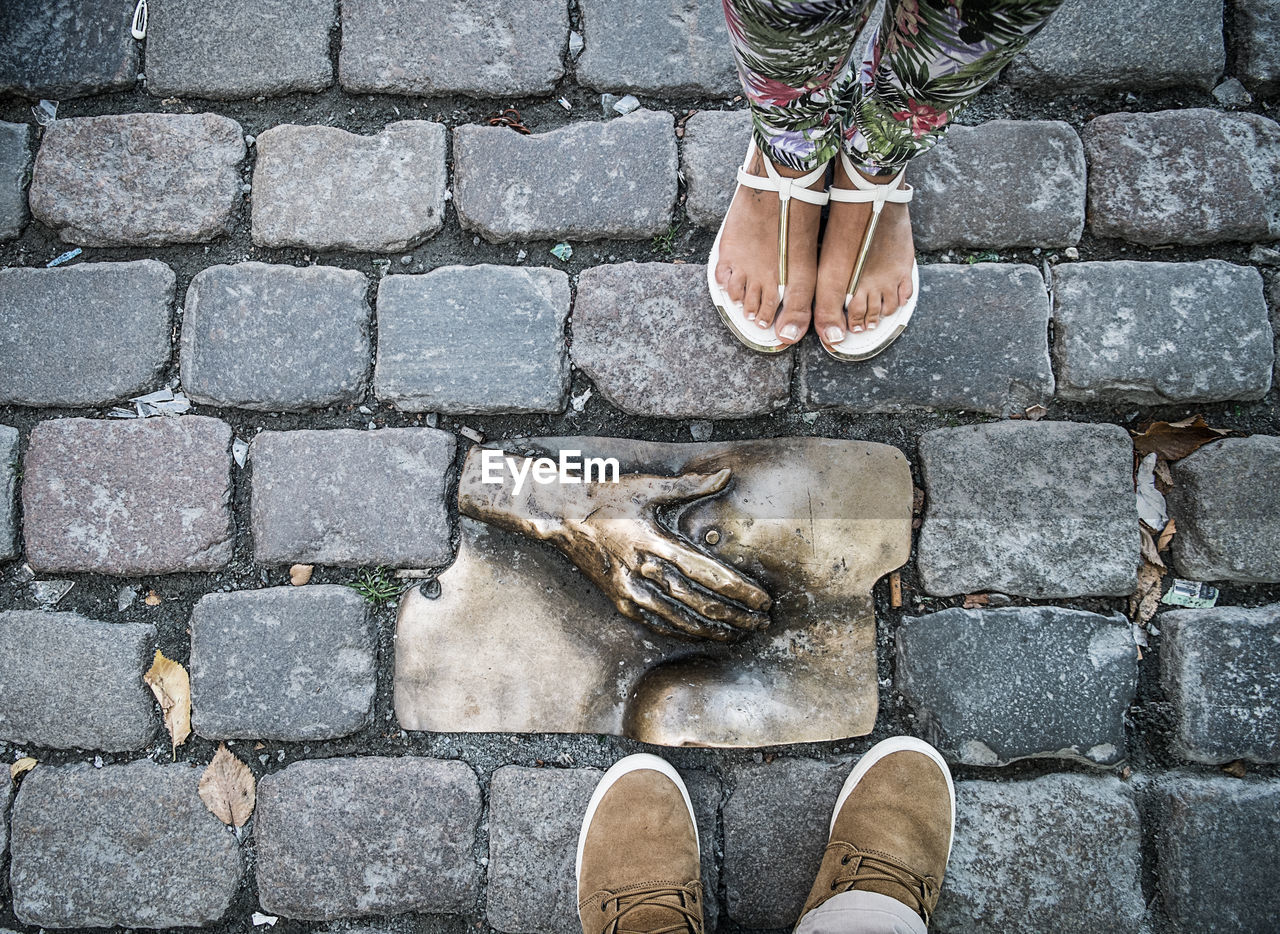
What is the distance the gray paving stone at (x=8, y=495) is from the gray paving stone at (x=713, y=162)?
1.76 meters

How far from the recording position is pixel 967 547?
5.92 feet

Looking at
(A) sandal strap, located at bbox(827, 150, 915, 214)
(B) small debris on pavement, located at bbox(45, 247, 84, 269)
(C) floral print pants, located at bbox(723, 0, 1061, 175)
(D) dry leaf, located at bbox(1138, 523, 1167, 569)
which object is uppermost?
(C) floral print pants, located at bbox(723, 0, 1061, 175)

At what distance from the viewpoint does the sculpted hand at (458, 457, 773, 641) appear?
174cm

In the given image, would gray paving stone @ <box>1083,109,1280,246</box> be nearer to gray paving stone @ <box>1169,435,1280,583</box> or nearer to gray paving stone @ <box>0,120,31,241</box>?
gray paving stone @ <box>1169,435,1280,583</box>

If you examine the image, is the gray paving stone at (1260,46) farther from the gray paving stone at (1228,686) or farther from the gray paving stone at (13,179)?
the gray paving stone at (13,179)

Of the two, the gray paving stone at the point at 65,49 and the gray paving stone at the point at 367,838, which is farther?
the gray paving stone at the point at 65,49

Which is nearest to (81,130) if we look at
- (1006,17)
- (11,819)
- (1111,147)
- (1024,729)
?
(11,819)

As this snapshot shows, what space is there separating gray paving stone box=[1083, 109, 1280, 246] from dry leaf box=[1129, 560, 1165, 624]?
790mm

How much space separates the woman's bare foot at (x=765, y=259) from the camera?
5.69ft

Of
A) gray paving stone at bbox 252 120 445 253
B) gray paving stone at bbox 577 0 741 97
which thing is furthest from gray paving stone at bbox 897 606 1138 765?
gray paving stone at bbox 252 120 445 253

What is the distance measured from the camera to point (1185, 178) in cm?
185

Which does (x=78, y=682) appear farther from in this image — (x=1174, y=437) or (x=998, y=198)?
(x=1174, y=437)

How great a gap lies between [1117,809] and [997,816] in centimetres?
27

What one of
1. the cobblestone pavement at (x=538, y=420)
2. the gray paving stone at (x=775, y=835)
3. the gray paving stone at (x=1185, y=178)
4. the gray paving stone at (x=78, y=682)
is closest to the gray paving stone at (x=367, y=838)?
the cobblestone pavement at (x=538, y=420)
